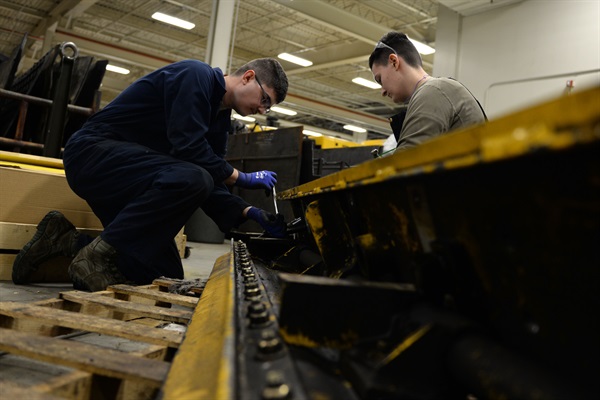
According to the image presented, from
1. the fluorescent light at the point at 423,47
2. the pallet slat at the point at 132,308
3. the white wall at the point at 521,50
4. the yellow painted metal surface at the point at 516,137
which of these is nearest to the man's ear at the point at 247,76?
the pallet slat at the point at 132,308

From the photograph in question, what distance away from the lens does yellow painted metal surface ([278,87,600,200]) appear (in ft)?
1.60

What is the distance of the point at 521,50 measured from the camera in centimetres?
528

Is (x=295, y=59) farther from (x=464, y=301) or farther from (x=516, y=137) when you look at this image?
(x=516, y=137)

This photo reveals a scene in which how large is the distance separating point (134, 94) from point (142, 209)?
2.43 feet

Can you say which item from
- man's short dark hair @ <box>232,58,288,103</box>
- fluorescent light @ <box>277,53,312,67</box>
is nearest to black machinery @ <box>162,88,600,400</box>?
man's short dark hair @ <box>232,58,288,103</box>

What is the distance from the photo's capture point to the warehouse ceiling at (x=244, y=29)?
28.1ft

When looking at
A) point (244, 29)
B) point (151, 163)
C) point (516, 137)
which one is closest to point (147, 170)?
point (151, 163)

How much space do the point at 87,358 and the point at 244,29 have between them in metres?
10.8

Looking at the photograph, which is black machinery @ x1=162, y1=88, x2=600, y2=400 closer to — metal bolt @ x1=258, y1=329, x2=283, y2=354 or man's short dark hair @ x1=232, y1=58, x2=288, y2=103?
metal bolt @ x1=258, y1=329, x2=283, y2=354

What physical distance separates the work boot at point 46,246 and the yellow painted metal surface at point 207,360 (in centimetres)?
144

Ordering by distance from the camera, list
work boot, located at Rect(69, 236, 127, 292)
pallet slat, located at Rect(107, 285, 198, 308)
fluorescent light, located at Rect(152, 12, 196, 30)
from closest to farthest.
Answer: pallet slat, located at Rect(107, 285, 198, 308), work boot, located at Rect(69, 236, 127, 292), fluorescent light, located at Rect(152, 12, 196, 30)

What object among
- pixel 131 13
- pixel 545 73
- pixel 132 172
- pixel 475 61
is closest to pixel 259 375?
pixel 132 172

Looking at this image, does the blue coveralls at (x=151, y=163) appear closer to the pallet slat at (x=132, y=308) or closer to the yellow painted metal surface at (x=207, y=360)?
the pallet slat at (x=132, y=308)

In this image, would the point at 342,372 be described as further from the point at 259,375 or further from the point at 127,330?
the point at 127,330
